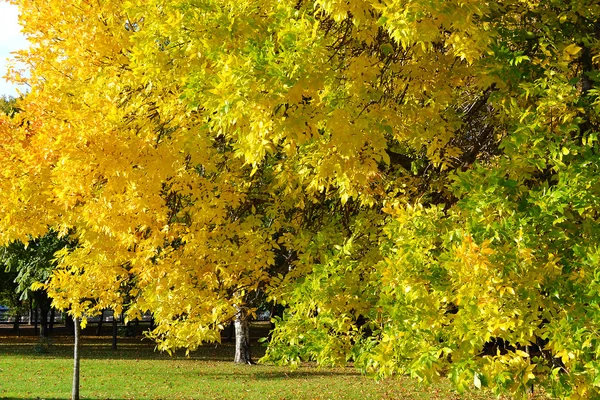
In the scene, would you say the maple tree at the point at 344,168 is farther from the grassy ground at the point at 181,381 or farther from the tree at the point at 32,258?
the tree at the point at 32,258

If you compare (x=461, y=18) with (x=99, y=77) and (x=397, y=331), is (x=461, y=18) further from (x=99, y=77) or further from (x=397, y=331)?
(x=99, y=77)

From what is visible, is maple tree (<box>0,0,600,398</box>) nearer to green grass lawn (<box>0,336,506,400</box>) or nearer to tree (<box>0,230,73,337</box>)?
green grass lawn (<box>0,336,506,400</box>)

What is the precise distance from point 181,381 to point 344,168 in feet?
57.7

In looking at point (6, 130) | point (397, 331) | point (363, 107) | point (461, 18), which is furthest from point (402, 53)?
point (6, 130)

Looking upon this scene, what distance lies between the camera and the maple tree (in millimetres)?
4477

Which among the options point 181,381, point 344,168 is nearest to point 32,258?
point 181,381

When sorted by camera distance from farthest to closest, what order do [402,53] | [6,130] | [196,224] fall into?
[6,130] < [196,224] < [402,53]

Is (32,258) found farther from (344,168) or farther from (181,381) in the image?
(344,168)

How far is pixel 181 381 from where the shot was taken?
Answer: 21.8 metres

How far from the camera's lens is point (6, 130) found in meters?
9.66

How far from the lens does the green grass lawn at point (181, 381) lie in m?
18.3

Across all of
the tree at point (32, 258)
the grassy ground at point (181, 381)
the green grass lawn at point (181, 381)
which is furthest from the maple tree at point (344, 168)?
the tree at point (32, 258)

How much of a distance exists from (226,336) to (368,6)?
46945 millimetres

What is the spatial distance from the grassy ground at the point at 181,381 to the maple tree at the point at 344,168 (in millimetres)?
9820
